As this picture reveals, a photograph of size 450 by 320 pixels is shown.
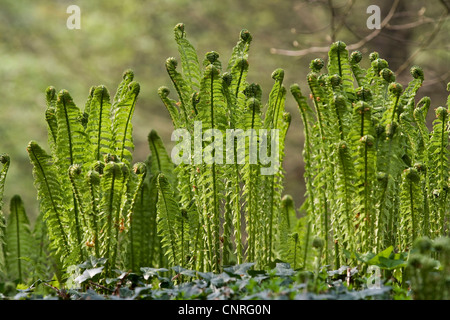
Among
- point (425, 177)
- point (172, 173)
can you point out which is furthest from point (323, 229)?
point (172, 173)

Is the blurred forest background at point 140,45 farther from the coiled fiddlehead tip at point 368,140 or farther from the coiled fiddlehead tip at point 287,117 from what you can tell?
the coiled fiddlehead tip at point 368,140

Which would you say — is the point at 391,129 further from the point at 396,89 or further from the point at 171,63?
the point at 171,63

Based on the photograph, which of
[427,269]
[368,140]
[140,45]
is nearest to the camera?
[427,269]

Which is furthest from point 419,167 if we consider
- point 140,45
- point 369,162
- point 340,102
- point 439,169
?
point 140,45

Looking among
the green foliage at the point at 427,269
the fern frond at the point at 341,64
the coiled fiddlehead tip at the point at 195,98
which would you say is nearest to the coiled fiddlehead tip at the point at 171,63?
the coiled fiddlehead tip at the point at 195,98

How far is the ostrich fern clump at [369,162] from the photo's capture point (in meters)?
1.48

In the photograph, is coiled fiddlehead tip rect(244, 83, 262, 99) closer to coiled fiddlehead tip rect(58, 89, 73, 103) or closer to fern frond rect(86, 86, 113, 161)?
fern frond rect(86, 86, 113, 161)

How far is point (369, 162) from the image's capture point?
4.80 ft

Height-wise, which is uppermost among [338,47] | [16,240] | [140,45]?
[140,45]

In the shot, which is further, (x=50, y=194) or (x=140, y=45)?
(x=140, y=45)

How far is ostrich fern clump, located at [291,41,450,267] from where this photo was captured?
148 cm

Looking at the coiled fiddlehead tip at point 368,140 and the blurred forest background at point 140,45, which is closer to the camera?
the coiled fiddlehead tip at point 368,140

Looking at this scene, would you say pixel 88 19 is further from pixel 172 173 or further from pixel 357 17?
pixel 172 173

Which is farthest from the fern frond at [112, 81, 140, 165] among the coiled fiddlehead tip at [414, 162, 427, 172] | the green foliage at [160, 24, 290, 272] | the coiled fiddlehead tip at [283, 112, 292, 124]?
the coiled fiddlehead tip at [414, 162, 427, 172]
